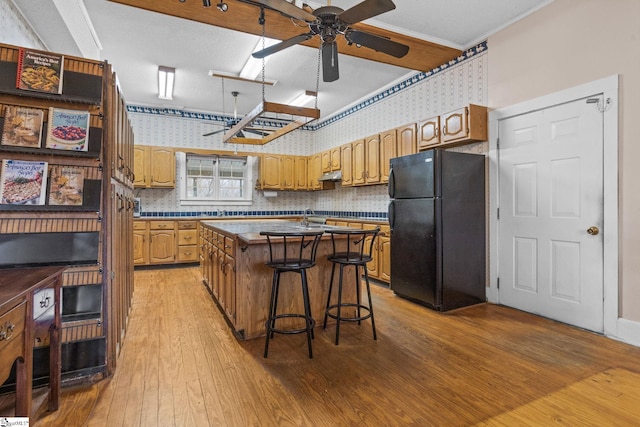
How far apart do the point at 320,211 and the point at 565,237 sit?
16.2ft

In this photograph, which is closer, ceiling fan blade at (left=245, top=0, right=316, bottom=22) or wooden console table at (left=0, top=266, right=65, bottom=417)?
wooden console table at (left=0, top=266, right=65, bottom=417)

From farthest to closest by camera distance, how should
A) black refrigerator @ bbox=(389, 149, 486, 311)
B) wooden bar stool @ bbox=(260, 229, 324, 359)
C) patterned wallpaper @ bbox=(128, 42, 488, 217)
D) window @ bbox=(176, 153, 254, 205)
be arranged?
window @ bbox=(176, 153, 254, 205)
patterned wallpaper @ bbox=(128, 42, 488, 217)
black refrigerator @ bbox=(389, 149, 486, 311)
wooden bar stool @ bbox=(260, 229, 324, 359)

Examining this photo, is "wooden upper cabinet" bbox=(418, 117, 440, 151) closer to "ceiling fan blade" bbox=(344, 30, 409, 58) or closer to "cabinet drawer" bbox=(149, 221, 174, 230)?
"ceiling fan blade" bbox=(344, 30, 409, 58)

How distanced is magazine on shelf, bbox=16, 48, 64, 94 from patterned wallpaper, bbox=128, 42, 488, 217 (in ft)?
12.9

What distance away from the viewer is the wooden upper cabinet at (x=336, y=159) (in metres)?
6.07

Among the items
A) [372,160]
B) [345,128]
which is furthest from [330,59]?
[345,128]

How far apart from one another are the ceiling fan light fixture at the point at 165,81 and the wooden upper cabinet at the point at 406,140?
3286mm

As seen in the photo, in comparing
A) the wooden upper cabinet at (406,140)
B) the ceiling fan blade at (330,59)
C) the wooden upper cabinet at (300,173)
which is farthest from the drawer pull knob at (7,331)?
the wooden upper cabinet at (300,173)

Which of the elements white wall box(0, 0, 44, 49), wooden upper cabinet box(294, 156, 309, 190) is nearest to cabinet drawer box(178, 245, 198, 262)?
wooden upper cabinet box(294, 156, 309, 190)

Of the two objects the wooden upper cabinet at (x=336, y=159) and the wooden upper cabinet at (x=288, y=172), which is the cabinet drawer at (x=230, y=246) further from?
the wooden upper cabinet at (x=288, y=172)

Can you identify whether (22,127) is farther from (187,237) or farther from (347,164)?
(347,164)

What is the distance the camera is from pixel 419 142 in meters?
4.26

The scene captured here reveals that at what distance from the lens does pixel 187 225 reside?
19.6ft

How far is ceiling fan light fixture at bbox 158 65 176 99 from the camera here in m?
4.63
